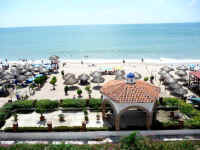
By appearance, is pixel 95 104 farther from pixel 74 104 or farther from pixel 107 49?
pixel 107 49

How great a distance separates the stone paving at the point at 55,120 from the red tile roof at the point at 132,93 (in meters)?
3.03

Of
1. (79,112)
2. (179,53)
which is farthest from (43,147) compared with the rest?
(179,53)

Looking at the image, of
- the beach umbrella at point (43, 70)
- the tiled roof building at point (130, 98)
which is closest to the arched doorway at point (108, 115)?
the tiled roof building at point (130, 98)

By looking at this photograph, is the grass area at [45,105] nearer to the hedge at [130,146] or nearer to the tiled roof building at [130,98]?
the tiled roof building at [130,98]

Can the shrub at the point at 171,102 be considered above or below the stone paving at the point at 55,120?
above

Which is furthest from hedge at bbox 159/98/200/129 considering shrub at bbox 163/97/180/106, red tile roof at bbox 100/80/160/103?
red tile roof at bbox 100/80/160/103

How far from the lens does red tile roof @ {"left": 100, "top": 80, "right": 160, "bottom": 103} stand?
15.1 meters

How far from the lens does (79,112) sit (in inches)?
755

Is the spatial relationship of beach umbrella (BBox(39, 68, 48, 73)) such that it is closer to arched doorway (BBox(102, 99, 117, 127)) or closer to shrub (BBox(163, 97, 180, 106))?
arched doorway (BBox(102, 99, 117, 127))

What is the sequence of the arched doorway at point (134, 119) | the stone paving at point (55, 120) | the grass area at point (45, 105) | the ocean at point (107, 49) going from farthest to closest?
the ocean at point (107, 49)
the grass area at point (45, 105)
the stone paving at point (55, 120)
the arched doorway at point (134, 119)

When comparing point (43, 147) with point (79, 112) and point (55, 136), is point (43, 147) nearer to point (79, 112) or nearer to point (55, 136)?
Answer: point (55, 136)

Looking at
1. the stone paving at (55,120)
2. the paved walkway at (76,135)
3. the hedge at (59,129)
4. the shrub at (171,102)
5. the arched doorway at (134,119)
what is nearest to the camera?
the paved walkway at (76,135)

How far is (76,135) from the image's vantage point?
587 inches

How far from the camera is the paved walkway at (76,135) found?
14.9 meters
